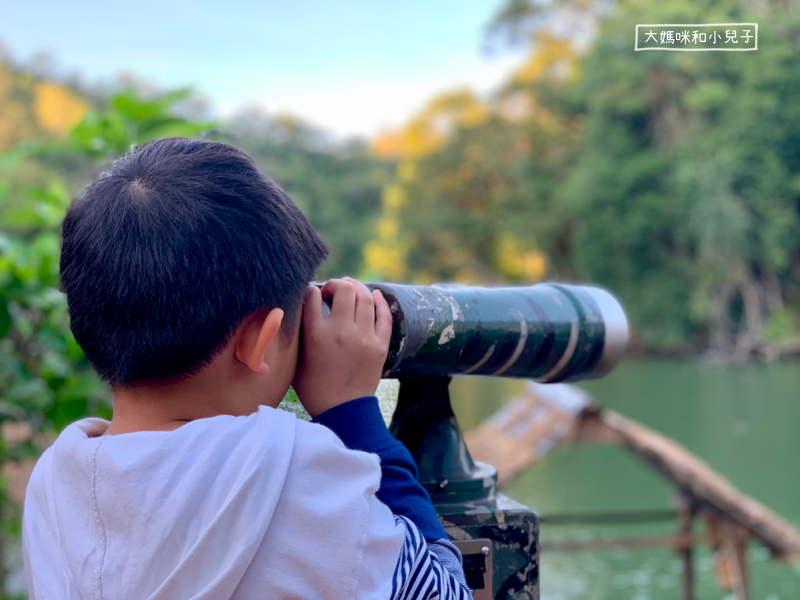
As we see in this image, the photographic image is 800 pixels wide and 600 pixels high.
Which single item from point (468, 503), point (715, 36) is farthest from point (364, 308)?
point (715, 36)

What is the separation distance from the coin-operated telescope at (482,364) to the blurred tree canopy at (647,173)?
Result: 14.4 metres

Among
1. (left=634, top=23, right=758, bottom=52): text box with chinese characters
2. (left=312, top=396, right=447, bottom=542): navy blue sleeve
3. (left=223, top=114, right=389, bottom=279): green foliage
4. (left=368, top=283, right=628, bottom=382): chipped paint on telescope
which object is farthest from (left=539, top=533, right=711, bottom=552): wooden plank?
(left=223, top=114, right=389, bottom=279): green foliage

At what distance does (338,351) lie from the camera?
0.72 m

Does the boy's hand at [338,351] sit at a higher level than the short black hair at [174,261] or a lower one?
lower

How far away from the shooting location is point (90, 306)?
693 millimetres

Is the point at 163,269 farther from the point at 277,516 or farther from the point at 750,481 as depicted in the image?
the point at 750,481

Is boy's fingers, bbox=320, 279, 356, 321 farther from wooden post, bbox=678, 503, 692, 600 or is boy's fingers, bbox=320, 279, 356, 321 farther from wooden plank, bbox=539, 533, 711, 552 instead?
wooden post, bbox=678, 503, 692, 600

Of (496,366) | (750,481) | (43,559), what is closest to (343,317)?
(496,366)

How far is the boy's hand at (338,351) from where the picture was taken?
0.72 metres

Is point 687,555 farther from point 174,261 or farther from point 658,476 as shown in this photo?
point 174,261

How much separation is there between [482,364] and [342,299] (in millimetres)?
191

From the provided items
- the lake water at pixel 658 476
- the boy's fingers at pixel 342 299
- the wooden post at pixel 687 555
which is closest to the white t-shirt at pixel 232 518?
the boy's fingers at pixel 342 299

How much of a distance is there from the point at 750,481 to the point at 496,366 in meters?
8.24

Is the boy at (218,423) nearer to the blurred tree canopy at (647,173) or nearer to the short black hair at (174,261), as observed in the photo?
the short black hair at (174,261)
